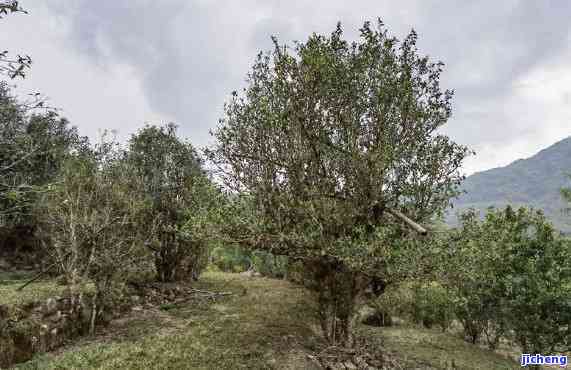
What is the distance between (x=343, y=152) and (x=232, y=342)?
880 cm

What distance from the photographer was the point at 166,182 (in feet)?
78.6

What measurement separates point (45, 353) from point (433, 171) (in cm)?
1549

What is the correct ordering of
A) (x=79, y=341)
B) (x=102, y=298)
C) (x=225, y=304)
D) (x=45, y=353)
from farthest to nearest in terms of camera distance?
(x=225, y=304) < (x=102, y=298) < (x=79, y=341) < (x=45, y=353)

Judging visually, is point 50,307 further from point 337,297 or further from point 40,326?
point 337,297

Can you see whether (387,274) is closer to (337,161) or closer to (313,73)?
(337,161)

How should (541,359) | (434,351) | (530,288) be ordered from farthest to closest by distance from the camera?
(434,351) < (541,359) < (530,288)

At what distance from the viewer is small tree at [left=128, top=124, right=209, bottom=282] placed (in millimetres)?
23125

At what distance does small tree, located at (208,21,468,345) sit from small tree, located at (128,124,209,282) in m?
11.2

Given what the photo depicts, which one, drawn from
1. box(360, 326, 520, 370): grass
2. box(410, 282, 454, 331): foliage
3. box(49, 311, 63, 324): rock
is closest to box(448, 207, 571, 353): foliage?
box(360, 326, 520, 370): grass

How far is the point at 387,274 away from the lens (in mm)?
11320

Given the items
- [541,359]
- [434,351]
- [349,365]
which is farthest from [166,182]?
[541,359]

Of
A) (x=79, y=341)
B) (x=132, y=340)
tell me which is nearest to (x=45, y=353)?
(x=79, y=341)

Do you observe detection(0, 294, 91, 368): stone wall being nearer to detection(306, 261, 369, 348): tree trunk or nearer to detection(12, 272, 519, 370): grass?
detection(12, 272, 519, 370): grass

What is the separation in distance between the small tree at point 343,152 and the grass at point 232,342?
149 inches
